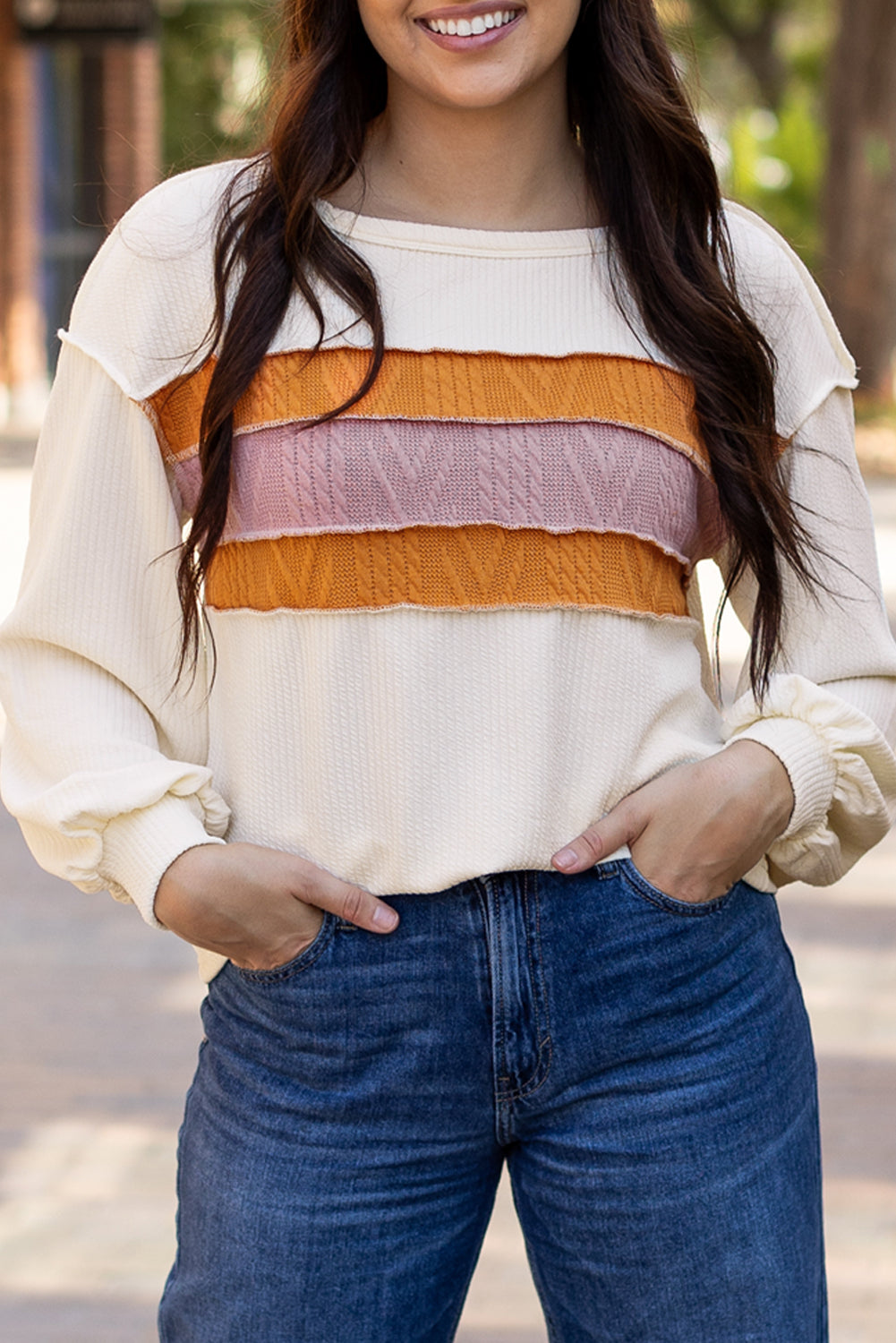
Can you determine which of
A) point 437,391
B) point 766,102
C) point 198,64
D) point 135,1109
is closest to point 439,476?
point 437,391

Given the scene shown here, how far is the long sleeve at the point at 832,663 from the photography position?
1876mm

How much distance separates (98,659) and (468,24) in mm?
679

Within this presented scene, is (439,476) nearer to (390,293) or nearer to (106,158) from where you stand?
(390,293)

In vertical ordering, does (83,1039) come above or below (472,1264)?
below

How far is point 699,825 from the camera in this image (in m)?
1.75

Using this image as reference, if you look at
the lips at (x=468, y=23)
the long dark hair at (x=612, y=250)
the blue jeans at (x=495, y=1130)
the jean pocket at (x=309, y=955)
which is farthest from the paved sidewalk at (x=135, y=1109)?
the lips at (x=468, y=23)

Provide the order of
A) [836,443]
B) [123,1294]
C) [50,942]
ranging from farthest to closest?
[50,942]
[123,1294]
[836,443]

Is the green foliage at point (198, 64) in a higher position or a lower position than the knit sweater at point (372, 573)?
lower

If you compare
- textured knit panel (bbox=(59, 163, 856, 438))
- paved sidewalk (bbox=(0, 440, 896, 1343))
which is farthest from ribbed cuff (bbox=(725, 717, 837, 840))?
paved sidewalk (bbox=(0, 440, 896, 1343))

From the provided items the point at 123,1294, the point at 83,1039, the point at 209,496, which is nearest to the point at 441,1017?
the point at 209,496

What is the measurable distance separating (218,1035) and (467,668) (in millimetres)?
420

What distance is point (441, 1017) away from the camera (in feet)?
5.49

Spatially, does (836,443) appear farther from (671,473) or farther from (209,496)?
(209,496)

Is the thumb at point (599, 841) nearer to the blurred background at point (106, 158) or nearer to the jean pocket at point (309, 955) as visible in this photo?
the jean pocket at point (309, 955)
